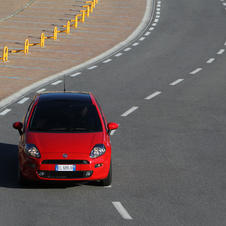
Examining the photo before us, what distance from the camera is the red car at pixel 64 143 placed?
8.51 metres

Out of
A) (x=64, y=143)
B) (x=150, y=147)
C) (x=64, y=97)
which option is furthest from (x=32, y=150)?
(x=150, y=147)

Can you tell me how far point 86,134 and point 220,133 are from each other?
16.4ft

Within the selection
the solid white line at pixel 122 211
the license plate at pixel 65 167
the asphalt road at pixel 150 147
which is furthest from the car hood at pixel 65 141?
the solid white line at pixel 122 211

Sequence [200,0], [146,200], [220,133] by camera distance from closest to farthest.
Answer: [146,200] → [220,133] → [200,0]

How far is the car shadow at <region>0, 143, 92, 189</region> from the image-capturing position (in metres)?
9.01

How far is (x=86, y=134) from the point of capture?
9.17 m

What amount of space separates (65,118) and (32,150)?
1158 mm

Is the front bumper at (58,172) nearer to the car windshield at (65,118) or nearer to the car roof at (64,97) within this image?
the car windshield at (65,118)

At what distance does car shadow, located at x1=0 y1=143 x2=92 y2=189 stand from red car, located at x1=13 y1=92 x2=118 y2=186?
0.86ft

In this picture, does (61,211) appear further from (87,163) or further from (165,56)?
(165,56)

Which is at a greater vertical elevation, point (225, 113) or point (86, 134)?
point (86, 134)

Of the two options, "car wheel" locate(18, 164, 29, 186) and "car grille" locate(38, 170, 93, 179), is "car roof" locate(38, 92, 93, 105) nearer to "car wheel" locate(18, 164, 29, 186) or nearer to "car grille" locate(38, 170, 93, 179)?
"car wheel" locate(18, 164, 29, 186)

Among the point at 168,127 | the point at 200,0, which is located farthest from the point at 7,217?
the point at 200,0

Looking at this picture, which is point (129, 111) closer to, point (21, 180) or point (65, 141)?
point (65, 141)
